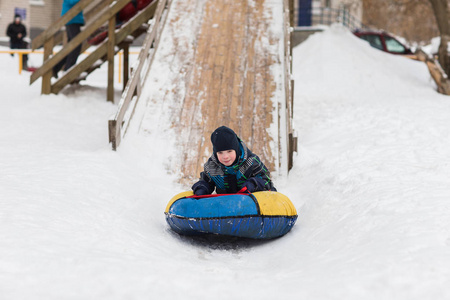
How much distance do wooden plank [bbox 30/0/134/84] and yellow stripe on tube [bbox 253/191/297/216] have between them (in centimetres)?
528

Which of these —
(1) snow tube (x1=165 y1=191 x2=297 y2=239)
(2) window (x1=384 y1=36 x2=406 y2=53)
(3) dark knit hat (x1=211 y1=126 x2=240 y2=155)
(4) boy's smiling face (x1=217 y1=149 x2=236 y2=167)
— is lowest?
(1) snow tube (x1=165 y1=191 x2=297 y2=239)

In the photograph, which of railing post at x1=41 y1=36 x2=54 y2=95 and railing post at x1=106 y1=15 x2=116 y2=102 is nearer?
railing post at x1=41 y1=36 x2=54 y2=95

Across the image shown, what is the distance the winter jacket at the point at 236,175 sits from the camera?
459 centimetres

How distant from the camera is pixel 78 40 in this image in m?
8.55

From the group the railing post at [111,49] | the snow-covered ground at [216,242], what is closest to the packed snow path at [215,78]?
the snow-covered ground at [216,242]

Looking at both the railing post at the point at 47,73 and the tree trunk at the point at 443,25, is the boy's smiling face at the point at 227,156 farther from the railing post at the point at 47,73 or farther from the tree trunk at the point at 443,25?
the tree trunk at the point at 443,25

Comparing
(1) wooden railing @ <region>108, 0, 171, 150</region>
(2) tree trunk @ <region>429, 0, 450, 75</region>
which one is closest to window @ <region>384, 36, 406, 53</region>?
(2) tree trunk @ <region>429, 0, 450, 75</region>

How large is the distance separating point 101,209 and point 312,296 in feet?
7.29

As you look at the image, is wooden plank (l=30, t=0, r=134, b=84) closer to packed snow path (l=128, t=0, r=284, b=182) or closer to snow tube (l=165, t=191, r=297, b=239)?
packed snow path (l=128, t=0, r=284, b=182)

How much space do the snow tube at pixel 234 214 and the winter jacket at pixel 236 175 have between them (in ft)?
0.88

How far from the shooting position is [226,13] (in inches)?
349

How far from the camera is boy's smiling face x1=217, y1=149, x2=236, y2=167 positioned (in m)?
4.47

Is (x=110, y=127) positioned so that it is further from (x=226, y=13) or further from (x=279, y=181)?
(x=226, y=13)

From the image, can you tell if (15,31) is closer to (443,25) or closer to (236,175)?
(443,25)
